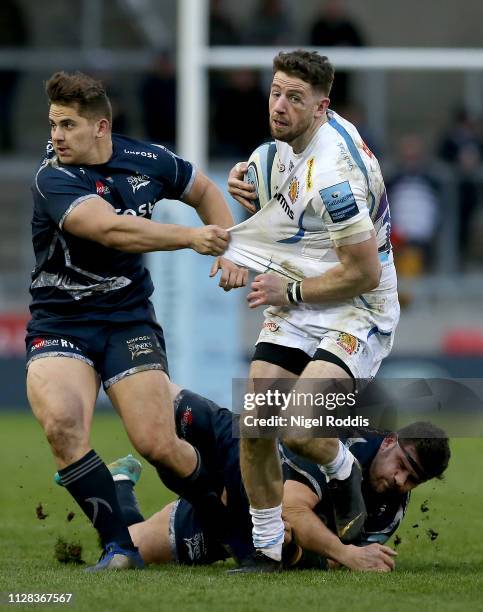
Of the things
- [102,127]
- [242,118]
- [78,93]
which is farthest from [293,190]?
[242,118]

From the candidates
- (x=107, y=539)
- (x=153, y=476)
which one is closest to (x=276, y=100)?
(x=107, y=539)

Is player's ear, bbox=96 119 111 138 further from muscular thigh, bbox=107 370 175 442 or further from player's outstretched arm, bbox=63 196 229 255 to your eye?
muscular thigh, bbox=107 370 175 442

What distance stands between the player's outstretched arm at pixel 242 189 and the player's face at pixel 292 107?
1.41 ft

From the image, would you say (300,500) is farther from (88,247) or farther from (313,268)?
(88,247)

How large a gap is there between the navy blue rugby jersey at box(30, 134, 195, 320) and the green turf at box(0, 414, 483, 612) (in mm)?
1280

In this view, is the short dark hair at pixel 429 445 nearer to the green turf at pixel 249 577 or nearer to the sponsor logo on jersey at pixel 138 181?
the green turf at pixel 249 577

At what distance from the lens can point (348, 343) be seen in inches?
258

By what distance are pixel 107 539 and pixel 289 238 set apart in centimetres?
165

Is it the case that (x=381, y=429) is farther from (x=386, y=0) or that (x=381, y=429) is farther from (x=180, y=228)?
(x=386, y=0)

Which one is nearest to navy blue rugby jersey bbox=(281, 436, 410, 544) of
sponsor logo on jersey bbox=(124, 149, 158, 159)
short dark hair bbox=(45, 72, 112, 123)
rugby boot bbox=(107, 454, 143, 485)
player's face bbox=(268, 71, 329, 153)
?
rugby boot bbox=(107, 454, 143, 485)

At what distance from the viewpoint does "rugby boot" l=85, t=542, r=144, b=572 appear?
6.41 meters

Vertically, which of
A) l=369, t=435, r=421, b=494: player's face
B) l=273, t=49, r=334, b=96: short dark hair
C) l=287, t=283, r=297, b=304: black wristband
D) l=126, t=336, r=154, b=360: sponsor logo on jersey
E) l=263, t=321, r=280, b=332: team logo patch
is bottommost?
l=369, t=435, r=421, b=494: player's face

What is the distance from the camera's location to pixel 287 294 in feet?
21.5

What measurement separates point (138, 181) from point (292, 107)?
1.01 m
